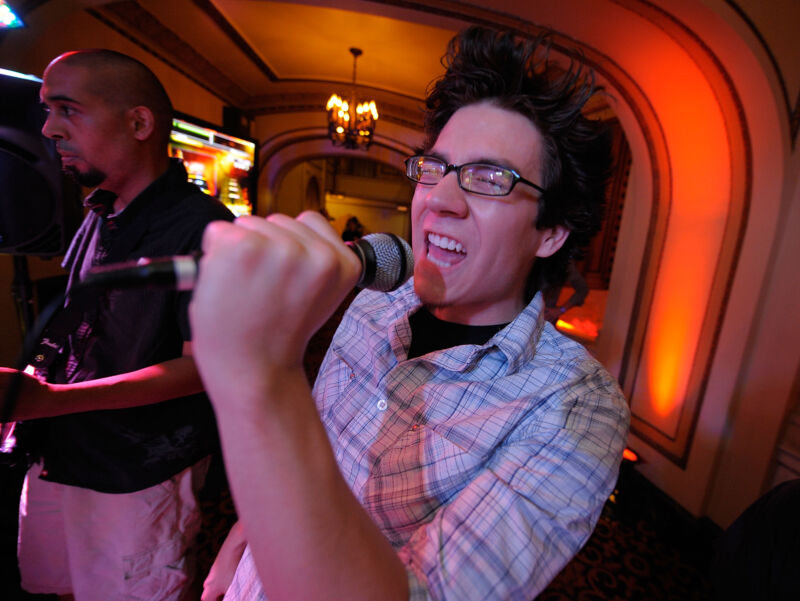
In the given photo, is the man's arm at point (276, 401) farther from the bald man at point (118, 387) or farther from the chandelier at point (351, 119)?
the chandelier at point (351, 119)

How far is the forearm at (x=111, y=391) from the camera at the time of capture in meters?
1.07

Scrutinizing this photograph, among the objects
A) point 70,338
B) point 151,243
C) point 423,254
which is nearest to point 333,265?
point 423,254

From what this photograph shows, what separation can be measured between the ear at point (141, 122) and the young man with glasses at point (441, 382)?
1114 millimetres

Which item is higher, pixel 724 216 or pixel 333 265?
pixel 724 216

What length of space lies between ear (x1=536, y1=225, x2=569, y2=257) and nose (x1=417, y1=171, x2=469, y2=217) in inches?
12.6

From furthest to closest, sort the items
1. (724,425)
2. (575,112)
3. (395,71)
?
1. (395,71)
2. (724,425)
3. (575,112)

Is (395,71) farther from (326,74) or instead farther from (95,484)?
(95,484)

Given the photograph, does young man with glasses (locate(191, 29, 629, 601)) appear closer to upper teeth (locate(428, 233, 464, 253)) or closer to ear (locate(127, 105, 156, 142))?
upper teeth (locate(428, 233, 464, 253))

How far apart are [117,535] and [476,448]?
4.68 ft

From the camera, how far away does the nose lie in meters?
1.03

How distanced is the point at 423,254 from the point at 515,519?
2.49ft

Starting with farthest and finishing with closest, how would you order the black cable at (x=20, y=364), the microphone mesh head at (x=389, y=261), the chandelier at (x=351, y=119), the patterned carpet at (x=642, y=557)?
the chandelier at (x=351, y=119) < the patterned carpet at (x=642, y=557) < the microphone mesh head at (x=389, y=261) < the black cable at (x=20, y=364)

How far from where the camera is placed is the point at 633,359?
10.4 feet

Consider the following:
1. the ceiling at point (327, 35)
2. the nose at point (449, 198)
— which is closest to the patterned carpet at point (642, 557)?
the nose at point (449, 198)
